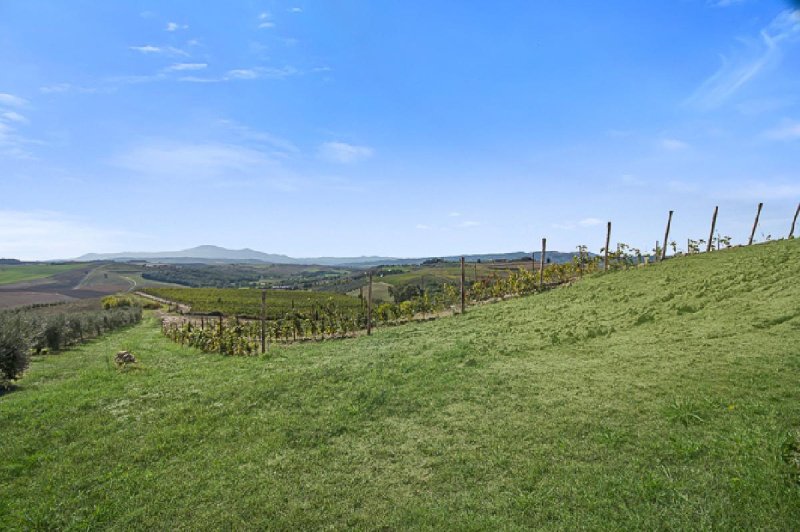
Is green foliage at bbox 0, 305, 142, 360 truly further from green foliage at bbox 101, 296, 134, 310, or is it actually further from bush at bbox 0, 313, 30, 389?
green foliage at bbox 101, 296, 134, 310

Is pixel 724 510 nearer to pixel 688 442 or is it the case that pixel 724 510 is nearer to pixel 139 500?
pixel 688 442

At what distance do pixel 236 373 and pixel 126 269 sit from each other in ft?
683

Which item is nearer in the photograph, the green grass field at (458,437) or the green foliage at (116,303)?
the green grass field at (458,437)

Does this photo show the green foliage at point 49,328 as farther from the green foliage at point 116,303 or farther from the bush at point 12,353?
the green foliage at point 116,303

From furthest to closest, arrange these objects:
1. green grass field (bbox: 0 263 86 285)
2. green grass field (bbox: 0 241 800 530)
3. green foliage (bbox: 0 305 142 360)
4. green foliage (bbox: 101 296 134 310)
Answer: green grass field (bbox: 0 263 86 285) → green foliage (bbox: 101 296 134 310) → green foliage (bbox: 0 305 142 360) → green grass field (bbox: 0 241 800 530)

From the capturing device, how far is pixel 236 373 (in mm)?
12250

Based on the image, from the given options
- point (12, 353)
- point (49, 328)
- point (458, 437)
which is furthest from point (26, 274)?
point (458, 437)

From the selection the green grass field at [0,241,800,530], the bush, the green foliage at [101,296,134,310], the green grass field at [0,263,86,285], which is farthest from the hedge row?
the green grass field at [0,263,86,285]

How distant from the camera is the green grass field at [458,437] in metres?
5.00

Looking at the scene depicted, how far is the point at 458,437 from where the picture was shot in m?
6.91

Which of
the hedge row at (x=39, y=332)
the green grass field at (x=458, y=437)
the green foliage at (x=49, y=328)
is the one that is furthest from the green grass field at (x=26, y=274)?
the green grass field at (x=458, y=437)

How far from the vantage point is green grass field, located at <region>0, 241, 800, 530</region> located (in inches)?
197

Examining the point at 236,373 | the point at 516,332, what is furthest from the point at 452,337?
the point at 236,373

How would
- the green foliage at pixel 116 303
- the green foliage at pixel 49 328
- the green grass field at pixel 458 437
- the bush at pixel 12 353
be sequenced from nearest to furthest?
1. the green grass field at pixel 458 437
2. the bush at pixel 12 353
3. the green foliage at pixel 49 328
4. the green foliage at pixel 116 303
